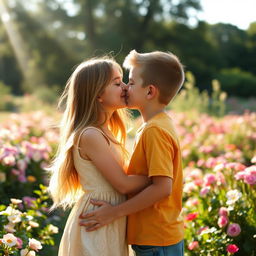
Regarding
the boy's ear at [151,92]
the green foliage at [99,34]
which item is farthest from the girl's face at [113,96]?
the green foliage at [99,34]

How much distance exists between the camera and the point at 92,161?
7.41 ft

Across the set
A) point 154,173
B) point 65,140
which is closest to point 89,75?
point 65,140

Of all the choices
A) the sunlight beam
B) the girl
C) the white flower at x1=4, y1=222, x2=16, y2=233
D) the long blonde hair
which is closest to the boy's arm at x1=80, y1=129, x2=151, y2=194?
the girl

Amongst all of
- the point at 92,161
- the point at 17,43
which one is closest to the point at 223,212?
the point at 92,161

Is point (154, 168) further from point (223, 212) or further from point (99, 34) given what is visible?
point (99, 34)

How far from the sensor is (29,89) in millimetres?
29953

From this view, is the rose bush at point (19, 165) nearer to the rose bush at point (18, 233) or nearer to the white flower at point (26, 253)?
the rose bush at point (18, 233)

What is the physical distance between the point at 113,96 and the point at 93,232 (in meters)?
0.72

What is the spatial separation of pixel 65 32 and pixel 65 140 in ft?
102

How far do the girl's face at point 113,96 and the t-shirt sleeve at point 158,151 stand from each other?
31cm

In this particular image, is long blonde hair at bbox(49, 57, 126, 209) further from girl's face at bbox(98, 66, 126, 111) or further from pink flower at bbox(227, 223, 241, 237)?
pink flower at bbox(227, 223, 241, 237)

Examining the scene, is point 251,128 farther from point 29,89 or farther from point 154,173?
point 29,89

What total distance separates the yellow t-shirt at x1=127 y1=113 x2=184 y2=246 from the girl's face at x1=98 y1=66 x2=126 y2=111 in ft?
0.81

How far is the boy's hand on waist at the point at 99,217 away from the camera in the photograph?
218cm
